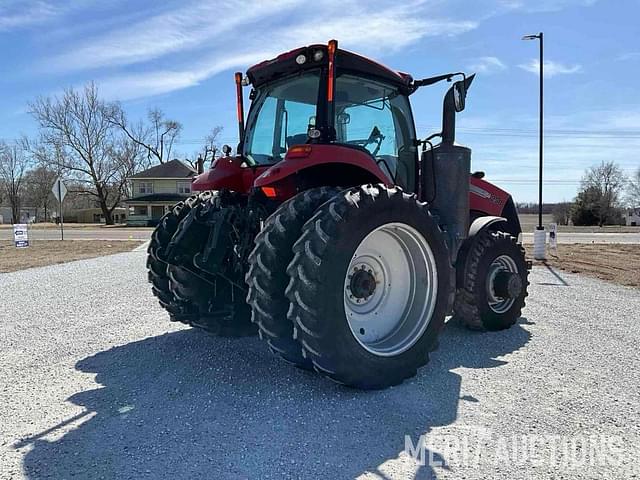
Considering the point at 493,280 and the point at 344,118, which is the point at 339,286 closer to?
the point at 344,118

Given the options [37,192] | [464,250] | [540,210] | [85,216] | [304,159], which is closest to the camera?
[304,159]

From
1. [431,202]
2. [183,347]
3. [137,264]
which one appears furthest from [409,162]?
[137,264]

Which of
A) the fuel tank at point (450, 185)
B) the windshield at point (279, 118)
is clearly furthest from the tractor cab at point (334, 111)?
the fuel tank at point (450, 185)

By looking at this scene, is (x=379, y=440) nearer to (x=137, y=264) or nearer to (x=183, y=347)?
(x=183, y=347)

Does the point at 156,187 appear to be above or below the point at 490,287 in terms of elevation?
above

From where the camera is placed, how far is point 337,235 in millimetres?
3385

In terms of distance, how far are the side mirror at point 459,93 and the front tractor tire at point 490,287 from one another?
1475 millimetres

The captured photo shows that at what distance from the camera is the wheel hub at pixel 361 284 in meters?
3.85

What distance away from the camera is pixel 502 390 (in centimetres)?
375

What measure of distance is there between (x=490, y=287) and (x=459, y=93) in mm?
2110

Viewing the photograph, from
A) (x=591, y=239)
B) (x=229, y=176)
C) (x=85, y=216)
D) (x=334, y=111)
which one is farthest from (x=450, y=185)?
(x=85, y=216)

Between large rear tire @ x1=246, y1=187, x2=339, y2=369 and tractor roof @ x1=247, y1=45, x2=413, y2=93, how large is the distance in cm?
129

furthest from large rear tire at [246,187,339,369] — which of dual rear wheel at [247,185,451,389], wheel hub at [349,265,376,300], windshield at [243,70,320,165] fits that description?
windshield at [243,70,320,165]

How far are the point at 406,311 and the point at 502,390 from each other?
939mm
